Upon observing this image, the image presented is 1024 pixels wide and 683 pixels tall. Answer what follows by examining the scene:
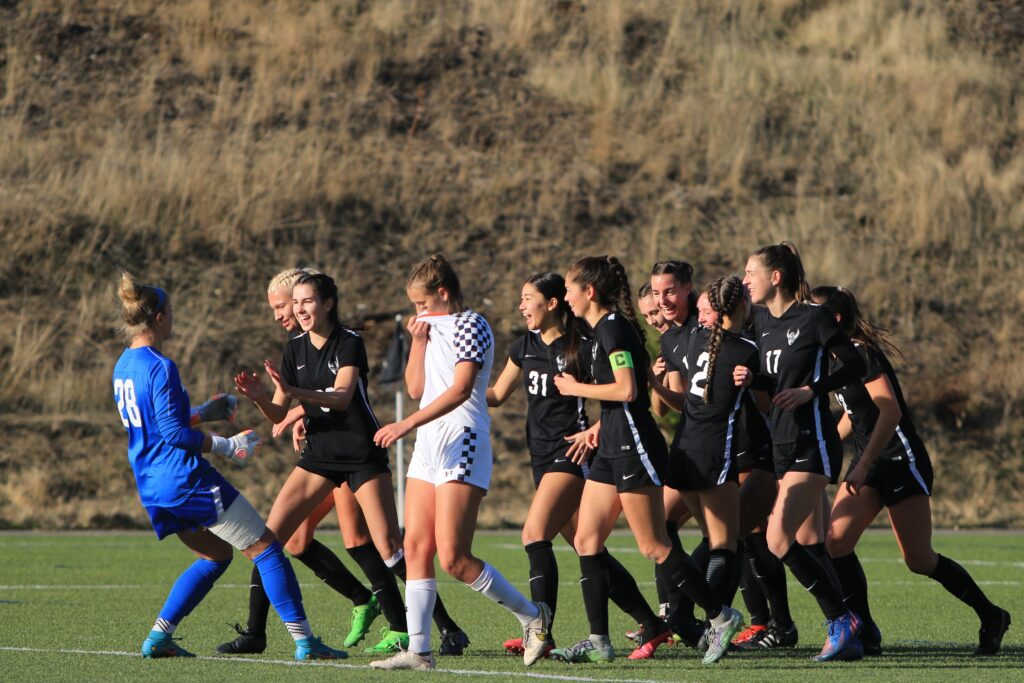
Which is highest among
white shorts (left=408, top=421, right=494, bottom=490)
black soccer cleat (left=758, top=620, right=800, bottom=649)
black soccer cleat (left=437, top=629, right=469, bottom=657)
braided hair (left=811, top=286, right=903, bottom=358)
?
braided hair (left=811, top=286, right=903, bottom=358)

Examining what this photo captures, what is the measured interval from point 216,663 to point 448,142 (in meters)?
25.5

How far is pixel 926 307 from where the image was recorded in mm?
29547

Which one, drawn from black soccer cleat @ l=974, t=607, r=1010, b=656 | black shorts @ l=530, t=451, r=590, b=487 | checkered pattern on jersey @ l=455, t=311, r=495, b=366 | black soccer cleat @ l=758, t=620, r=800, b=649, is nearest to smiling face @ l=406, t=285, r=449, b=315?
checkered pattern on jersey @ l=455, t=311, r=495, b=366

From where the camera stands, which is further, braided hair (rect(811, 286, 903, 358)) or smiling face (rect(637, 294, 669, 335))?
smiling face (rect(637, 294, 669, 335))

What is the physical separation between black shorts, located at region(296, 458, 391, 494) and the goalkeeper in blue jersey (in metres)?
0.59

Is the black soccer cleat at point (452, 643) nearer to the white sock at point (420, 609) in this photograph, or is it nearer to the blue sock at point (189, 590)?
the white sock at point (420, 609)

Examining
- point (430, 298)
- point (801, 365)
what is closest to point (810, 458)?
point (801, 365)

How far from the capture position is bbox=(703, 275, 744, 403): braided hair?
8023 millimetres

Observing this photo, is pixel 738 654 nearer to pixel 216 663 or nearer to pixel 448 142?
pixel 216 663

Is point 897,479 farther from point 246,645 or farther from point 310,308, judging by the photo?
point 246,645

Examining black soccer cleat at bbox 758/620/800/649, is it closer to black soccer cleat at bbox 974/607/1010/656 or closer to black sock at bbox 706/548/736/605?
black sock at bbox 706/548/736/605

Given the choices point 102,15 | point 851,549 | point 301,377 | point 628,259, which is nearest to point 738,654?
point 851,549

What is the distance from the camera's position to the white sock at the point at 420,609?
23.7 feet

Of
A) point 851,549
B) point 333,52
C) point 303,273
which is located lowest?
point 851,549
